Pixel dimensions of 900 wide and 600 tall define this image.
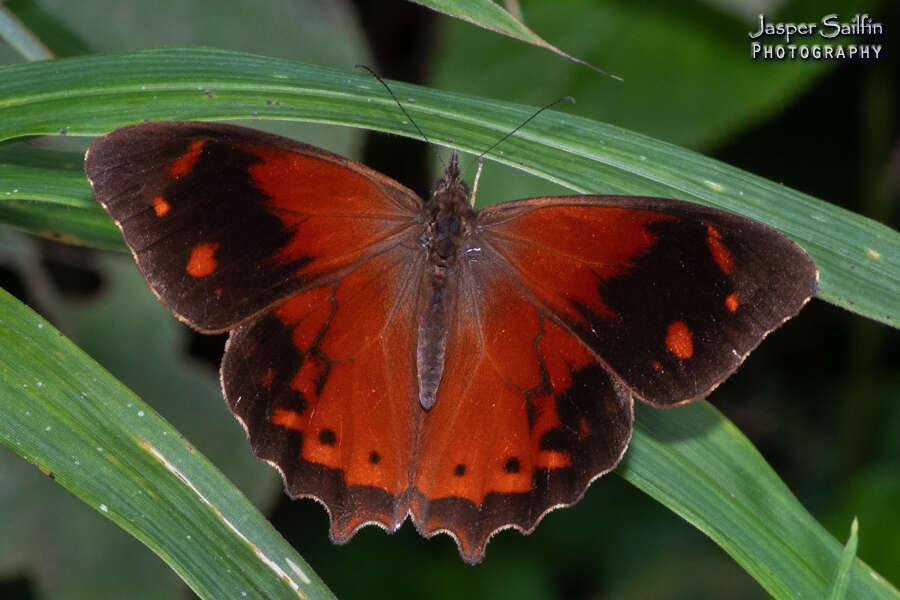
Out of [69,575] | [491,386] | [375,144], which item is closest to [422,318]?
[491,386]

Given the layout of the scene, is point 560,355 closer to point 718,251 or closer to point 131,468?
point 718,251

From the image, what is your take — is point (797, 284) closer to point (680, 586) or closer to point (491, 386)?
point (491, 386)

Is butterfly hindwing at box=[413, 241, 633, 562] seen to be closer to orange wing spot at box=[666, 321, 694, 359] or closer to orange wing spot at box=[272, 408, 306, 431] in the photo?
orange wing spot at box=[666, 321, 694, 359]

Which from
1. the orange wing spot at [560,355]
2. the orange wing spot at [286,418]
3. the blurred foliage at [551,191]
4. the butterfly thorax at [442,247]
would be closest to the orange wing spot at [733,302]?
the orange wing spot at [560,355]

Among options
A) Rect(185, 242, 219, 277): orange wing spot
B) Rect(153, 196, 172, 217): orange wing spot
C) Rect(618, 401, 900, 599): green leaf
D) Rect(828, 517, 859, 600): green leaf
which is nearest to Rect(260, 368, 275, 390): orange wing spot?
Rect(185, 242, 219, 277): orange wing spot

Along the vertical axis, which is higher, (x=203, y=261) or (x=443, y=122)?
(x=443, y=122)

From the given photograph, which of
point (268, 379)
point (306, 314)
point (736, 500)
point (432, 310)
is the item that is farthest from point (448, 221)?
point (736, 500)

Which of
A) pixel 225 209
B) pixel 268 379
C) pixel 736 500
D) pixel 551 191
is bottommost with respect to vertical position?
pixel 551 191
